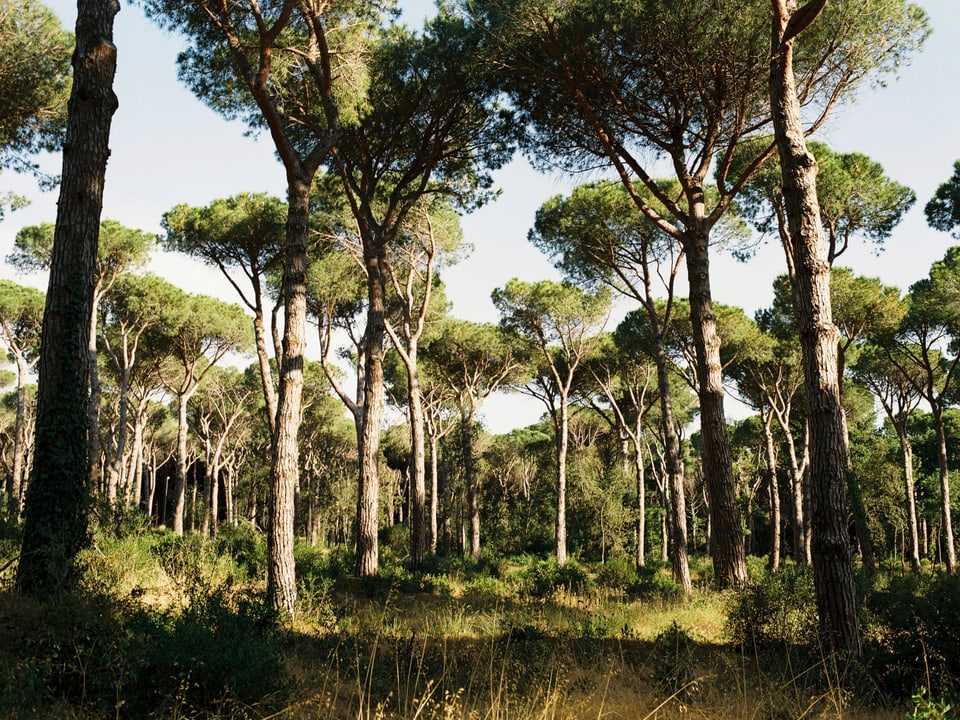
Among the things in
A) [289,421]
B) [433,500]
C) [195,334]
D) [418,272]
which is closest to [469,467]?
[433,500]

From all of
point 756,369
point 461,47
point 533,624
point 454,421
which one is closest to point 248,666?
point 533,624

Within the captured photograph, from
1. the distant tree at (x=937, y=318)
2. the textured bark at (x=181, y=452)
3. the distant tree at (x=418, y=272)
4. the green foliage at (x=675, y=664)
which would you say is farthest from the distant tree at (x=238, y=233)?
the distant tree at (x=937, y=318)

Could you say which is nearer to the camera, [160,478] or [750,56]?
[750,56]

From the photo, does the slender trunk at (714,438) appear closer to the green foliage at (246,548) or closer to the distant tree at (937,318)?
the green foliage at (246,548)

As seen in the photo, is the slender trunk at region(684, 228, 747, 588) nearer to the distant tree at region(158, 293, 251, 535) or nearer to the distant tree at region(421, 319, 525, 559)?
the distant tree at region(421, 319, 525, 559)

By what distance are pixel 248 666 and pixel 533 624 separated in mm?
3640

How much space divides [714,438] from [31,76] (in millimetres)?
14710

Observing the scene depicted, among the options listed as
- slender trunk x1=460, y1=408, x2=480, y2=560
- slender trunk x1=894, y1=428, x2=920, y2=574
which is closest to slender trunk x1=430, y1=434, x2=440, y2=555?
slender trunk x1=460, y1=408, x2=480, y2=560

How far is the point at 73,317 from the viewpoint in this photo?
6590 millimetres

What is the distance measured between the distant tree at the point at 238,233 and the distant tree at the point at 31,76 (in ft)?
12.6

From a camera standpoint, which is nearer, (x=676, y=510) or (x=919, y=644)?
(x=919, y=644)

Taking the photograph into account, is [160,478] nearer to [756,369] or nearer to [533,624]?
[756,369]

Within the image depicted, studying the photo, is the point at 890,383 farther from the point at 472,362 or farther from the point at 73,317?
the point at 73,317

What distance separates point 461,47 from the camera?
11594mm
